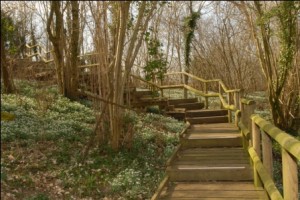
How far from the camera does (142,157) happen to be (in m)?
7.39

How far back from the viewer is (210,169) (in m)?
5.83

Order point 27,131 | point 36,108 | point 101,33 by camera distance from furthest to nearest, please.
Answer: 1. point 36,108
2. point 101,33
3. point 27,131

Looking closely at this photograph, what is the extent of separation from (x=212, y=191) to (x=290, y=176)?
268 centimetres

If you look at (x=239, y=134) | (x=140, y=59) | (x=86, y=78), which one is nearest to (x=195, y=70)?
(x=140, y=59)

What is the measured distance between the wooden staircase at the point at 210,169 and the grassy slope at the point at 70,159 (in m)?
0.48

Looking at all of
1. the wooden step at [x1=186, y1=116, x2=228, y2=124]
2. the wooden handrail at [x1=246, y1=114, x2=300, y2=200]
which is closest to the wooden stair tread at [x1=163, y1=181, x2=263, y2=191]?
the wooden handrail at [x1=246, y1=114, x2=300, y2=200]

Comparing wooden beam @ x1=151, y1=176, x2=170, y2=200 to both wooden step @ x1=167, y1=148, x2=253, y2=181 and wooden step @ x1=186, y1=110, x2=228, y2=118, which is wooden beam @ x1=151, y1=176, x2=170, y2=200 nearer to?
wooden step @ x1=167, y1=148, x2=253, y2=181

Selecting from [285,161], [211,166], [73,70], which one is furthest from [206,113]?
Result: [285,161]

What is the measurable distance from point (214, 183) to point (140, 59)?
17169 mm

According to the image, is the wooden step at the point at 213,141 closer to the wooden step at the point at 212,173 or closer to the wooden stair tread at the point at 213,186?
the wooden step at the point at 212,173

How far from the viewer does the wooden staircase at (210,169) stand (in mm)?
5078

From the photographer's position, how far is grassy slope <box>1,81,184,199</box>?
547 centimetres

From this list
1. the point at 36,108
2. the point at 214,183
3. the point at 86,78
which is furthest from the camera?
the point at 86,78

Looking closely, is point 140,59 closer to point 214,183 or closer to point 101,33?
point 101,33
